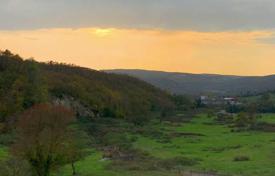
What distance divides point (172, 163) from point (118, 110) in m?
91.9

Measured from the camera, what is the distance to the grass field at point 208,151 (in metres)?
74.9

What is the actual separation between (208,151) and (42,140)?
4424 cm

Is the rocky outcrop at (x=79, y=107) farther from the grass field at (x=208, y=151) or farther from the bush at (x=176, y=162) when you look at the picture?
the bush at (x=176, y=162)

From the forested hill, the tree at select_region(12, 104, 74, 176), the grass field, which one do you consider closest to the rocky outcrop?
the forested hill

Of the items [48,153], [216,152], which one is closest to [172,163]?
[216,152]

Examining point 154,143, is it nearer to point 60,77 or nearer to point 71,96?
point 71,96

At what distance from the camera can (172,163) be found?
3351 inches

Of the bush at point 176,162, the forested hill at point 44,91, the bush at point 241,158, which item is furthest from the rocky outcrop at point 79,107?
the bush at point 241,158

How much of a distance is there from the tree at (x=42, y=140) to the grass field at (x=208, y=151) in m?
7.49

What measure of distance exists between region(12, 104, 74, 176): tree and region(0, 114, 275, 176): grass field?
7489 millimetres

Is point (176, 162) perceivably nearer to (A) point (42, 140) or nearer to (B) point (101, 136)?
(A) point (42, 140)

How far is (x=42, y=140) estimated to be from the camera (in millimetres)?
64500

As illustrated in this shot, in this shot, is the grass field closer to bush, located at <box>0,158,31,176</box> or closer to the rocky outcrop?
bush, located at <box>0,158,31,176</box>

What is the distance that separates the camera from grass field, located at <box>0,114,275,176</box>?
74.9 meters
